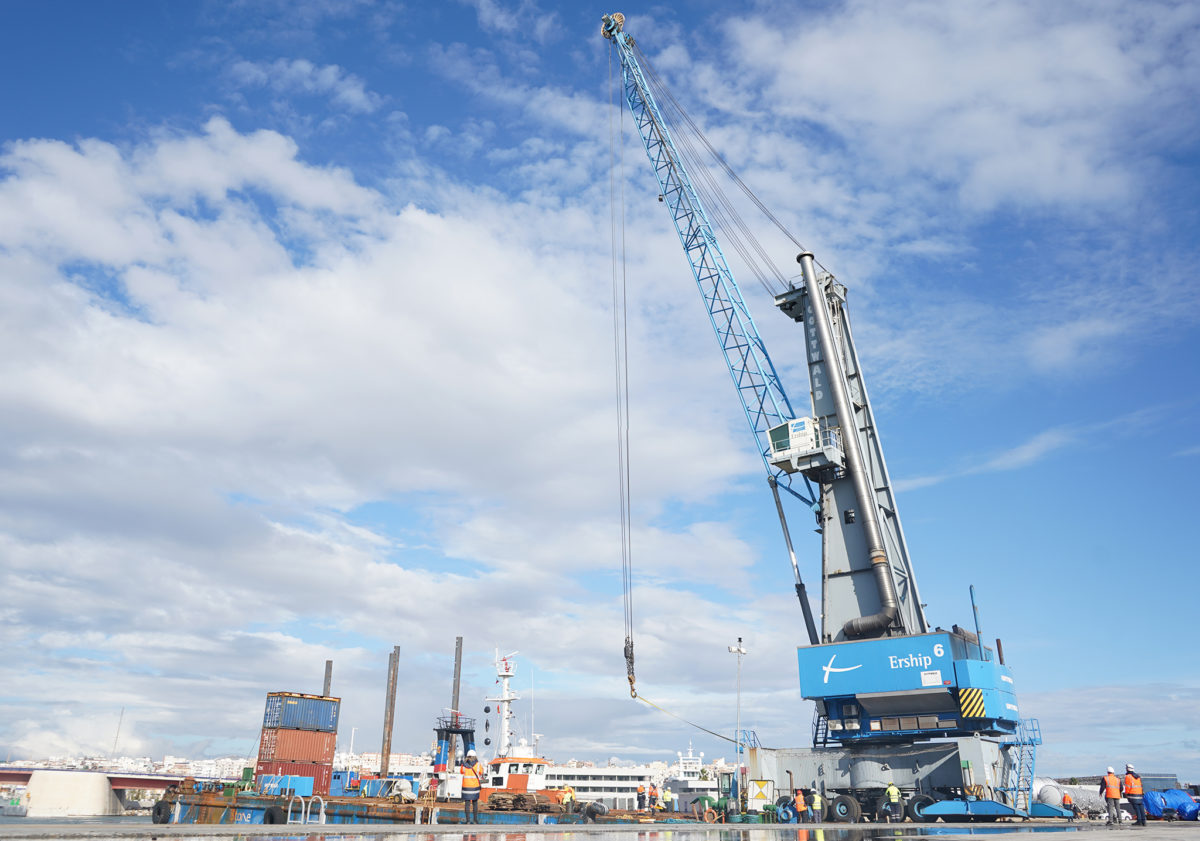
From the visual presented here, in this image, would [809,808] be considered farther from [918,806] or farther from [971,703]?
[971,703]

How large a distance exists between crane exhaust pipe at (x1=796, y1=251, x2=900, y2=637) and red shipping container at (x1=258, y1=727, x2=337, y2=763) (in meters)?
31.7

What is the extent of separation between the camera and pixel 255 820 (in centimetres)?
3900

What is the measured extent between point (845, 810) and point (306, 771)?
31.1 m

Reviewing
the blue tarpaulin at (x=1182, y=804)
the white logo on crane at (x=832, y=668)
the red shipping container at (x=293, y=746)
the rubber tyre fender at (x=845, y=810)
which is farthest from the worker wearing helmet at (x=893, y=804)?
the red shipping container at (x=293, y=746)

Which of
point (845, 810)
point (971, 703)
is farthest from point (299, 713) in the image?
point (971, 703)

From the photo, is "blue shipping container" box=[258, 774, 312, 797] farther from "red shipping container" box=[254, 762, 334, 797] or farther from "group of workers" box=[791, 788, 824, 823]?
"group of workers" box=[791, 788, 824, 823]

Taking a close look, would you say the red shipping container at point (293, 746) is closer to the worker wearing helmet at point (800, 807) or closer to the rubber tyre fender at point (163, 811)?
the rubber tyre fender at point (163, 811)

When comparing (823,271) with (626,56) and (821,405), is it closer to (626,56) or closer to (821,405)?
(821,405)

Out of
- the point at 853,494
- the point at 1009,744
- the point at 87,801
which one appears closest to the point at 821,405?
the point at 853,494

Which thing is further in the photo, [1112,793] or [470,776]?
[1112,793]

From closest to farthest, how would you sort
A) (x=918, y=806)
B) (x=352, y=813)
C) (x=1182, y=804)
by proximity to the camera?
1. (x=1182, y=804)
2. (x=918, y=806)
3. (x=352, y=813)

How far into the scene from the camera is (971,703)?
33.7 meters

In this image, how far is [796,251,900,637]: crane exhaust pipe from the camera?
37.0m

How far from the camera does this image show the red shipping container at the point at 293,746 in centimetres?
4603
